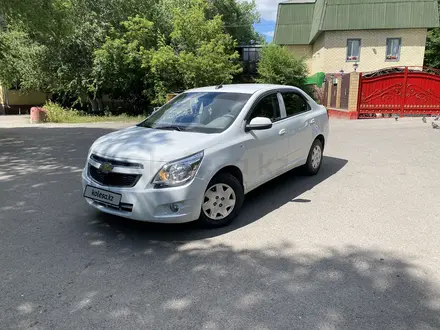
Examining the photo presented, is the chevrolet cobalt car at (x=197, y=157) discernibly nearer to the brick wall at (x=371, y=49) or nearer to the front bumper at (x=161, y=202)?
the front bumper at (x=161, y=202)

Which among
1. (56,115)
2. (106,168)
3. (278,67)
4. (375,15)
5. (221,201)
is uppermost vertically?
(375,15)

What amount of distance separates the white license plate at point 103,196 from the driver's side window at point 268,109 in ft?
6.71

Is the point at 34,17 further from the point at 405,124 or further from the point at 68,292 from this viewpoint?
the point at 405,124

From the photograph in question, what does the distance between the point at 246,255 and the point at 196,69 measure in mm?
18360

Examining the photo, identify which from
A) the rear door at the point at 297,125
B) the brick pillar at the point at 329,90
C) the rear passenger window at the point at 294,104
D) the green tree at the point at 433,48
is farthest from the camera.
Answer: the green tree at the point at 433,48

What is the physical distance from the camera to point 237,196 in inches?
181

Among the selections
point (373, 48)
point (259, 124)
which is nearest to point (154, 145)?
point (259, 124)

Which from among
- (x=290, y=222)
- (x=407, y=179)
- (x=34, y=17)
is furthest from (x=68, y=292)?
(x=34, y=17)

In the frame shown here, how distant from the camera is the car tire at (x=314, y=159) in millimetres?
6633

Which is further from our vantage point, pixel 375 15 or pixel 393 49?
pixel 393 49

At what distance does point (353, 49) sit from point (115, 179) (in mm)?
26115

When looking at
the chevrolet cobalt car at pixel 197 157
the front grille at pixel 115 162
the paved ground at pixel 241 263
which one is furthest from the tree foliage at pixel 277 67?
the front grille at pixel 115 162

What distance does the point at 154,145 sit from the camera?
13.9 feet

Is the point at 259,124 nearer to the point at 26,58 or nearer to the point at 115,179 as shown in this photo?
the point at 115,179
